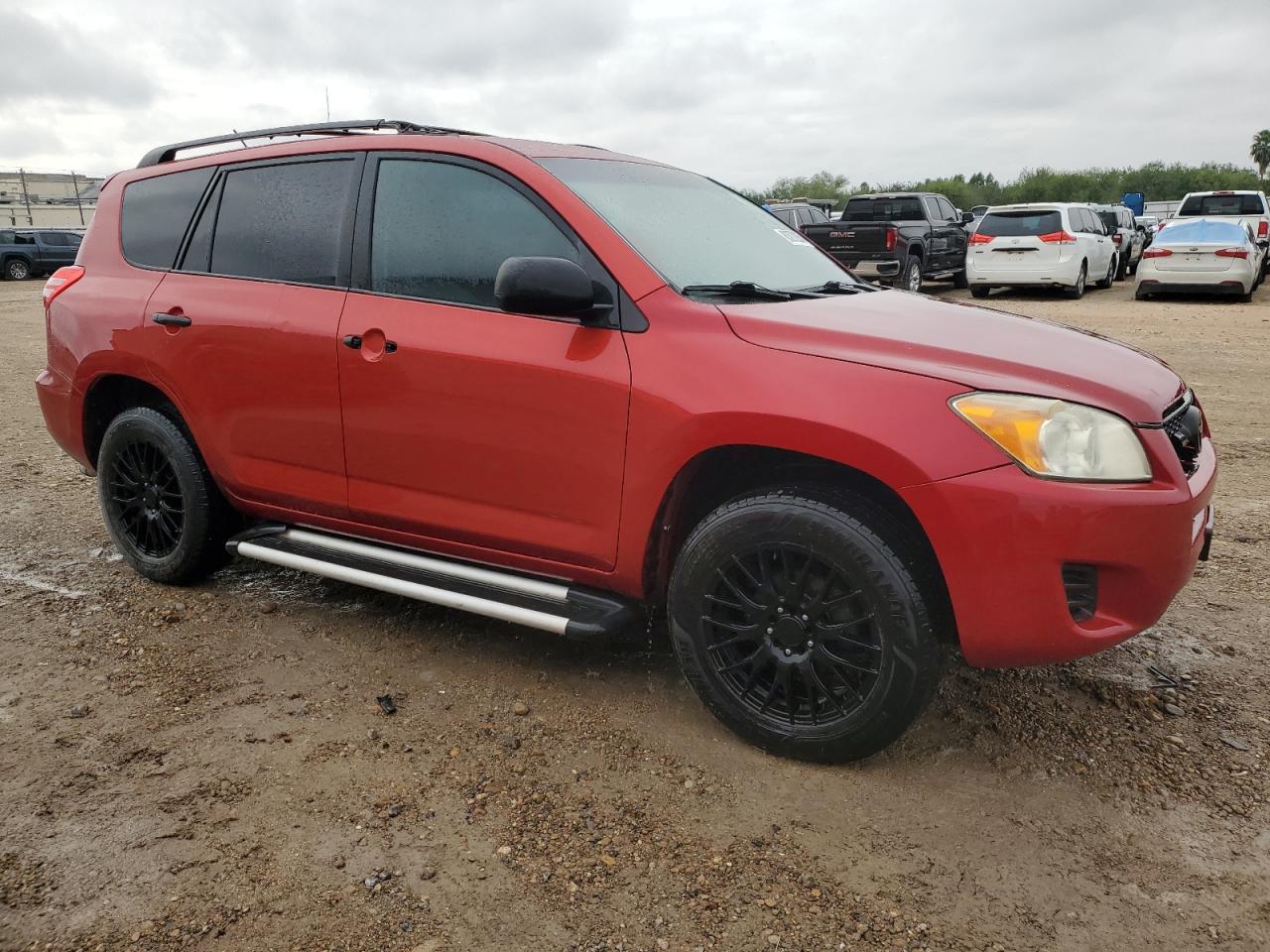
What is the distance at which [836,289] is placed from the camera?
361cm

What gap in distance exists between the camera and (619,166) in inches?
146

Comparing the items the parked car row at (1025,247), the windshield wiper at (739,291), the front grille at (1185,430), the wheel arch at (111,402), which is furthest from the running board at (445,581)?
the parked car row at (1025,247)

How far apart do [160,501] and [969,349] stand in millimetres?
3285

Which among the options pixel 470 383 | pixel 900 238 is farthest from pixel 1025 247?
pixel 470 383

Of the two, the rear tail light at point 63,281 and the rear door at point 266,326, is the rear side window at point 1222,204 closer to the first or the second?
the rear door at point 266,326

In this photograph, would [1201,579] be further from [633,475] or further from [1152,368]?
[633,475]

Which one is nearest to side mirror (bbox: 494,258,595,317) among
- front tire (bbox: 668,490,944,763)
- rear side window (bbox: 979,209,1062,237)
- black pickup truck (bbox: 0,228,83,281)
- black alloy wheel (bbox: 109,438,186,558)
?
front tire (bbox: 668,490,944,763)

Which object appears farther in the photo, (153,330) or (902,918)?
(153,330)

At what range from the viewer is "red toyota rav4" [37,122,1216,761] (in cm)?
259

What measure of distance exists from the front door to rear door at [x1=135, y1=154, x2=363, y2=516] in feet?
0.41

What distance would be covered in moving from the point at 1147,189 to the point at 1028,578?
3003 inches

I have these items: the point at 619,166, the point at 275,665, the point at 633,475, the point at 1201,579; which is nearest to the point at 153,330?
the point at 275,665

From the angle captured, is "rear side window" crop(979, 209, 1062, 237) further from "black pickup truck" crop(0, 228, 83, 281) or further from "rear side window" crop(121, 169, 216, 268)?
"black pickup truck" crop(0, 228, 83, 281)

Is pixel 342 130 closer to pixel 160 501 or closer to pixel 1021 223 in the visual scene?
pixel 160 501
